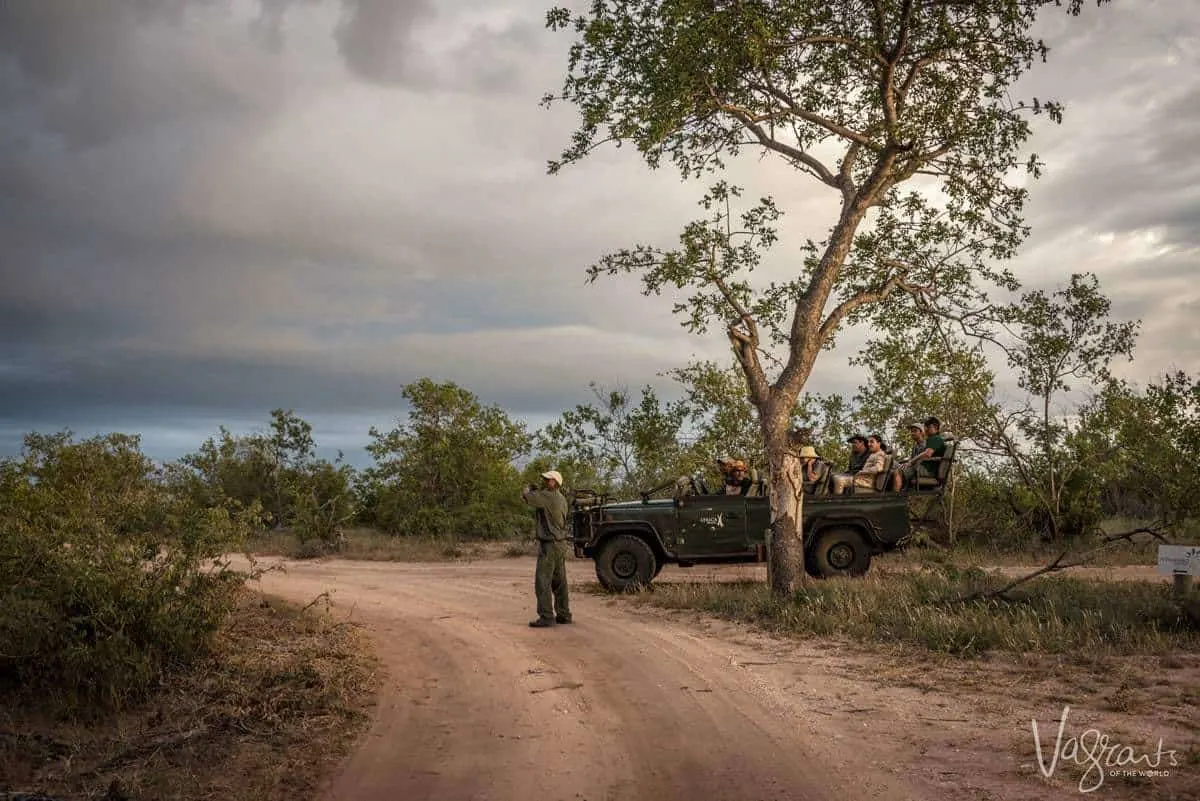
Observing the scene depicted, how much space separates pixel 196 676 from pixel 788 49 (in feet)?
38.7

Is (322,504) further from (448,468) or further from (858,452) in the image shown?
(858,452)

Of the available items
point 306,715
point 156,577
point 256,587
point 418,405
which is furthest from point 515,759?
point 418,405

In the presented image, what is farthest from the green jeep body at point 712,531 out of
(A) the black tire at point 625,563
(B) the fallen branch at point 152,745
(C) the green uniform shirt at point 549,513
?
(B) the fallen branch at point 152,745

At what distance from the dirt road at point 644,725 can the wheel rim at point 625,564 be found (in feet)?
9.97

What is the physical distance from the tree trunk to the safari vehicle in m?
0.88

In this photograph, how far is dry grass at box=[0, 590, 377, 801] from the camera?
6.36 m

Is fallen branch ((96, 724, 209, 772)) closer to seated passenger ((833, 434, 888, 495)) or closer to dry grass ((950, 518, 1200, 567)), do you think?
seated passenger ((833, 434, 888, 495))

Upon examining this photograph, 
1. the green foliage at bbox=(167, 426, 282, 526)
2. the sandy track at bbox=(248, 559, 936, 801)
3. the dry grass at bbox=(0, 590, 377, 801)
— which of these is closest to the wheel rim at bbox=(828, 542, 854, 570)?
the sandy track at bbox=(248, 559, 936, 801)

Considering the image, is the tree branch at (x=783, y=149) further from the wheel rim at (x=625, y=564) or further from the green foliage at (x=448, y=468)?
the green foliage at (x=448, y=468)

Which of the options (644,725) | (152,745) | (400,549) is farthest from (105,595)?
(400,549)

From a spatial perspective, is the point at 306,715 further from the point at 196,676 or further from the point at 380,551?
the point at 380,551

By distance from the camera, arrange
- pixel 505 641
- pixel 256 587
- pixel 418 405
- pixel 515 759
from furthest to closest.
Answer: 1. pixel 418 405
2. pixel 256 587
3. pixel 505 641
4. pixel 515 759

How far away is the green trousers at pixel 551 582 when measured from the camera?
11844 mm

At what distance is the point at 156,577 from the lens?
9.45 m
